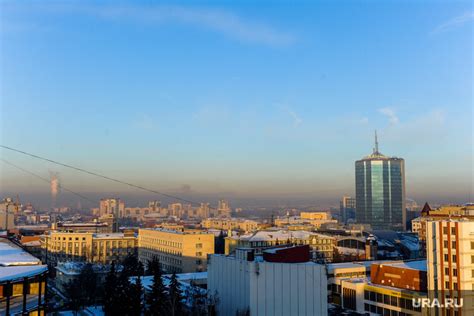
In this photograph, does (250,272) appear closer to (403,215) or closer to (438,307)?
(438,307)

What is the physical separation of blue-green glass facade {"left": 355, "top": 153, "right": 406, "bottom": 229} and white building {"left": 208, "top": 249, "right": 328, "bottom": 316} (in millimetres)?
78426

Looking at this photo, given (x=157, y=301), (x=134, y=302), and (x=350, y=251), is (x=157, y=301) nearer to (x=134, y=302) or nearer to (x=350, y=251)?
(x=134, y=302)

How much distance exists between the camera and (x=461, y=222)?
1580 centimetres

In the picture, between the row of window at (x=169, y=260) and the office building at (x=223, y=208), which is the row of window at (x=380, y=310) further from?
the office building at (x=223, y=208)

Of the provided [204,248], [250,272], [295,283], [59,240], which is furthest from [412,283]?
[59,240]

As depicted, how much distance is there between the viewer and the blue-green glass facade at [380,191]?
296 feet

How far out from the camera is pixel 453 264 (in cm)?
1577

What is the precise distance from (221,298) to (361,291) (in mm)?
6929

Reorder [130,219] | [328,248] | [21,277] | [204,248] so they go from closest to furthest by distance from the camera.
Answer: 1. [21,277]
2. [204,248]
3. [328,248]
4. [130,219]

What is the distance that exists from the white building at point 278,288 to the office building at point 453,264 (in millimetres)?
4325

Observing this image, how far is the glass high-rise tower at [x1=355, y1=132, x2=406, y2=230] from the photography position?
296ft

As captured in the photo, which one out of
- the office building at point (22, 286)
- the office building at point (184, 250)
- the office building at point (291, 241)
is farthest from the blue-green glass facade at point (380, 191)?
the office building at point (22, 286)

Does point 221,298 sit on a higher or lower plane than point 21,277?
lower

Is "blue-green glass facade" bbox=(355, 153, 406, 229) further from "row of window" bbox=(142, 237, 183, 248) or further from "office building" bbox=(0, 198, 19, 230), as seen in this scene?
"office building" bbox=(0, 198, 19, 230)
